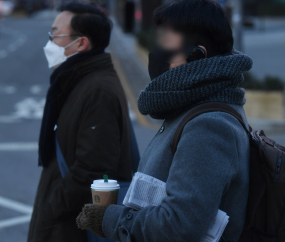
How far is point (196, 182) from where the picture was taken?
1.44 m

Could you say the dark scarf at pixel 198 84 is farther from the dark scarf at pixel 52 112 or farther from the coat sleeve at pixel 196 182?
the dark scarf at pixel 52 112

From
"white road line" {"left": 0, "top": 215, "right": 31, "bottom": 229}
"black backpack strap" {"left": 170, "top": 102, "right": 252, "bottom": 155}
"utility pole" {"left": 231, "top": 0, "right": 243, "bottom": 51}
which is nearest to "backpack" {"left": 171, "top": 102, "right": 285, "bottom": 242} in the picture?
"black backpack strap" {"left": 170, "top": 102, "right": 252, "bottom": 155}

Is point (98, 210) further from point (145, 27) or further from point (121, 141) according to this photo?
point (145, 27)

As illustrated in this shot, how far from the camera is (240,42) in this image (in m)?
10.9

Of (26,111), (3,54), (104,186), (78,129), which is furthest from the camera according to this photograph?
(3,54)

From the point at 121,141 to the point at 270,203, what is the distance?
4.16 ft

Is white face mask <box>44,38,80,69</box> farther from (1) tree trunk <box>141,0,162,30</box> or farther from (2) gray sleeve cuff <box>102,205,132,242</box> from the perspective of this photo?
(1) tree trunk <box>141,0,162,30</box>

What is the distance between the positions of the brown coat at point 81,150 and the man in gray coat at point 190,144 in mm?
717

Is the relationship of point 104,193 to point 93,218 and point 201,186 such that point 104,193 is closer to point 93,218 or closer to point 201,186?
point 93,218

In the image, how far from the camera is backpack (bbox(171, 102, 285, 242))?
→ 1.51 metres

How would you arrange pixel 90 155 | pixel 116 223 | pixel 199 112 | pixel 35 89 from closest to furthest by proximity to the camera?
pixel 199 112 < pixel 116 223 < pixel 90 155 < pixel 35 89

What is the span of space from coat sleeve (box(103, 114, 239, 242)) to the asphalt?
3.39 metres

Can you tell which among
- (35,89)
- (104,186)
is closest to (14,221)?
(104,186)

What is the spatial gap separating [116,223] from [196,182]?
0.39m
